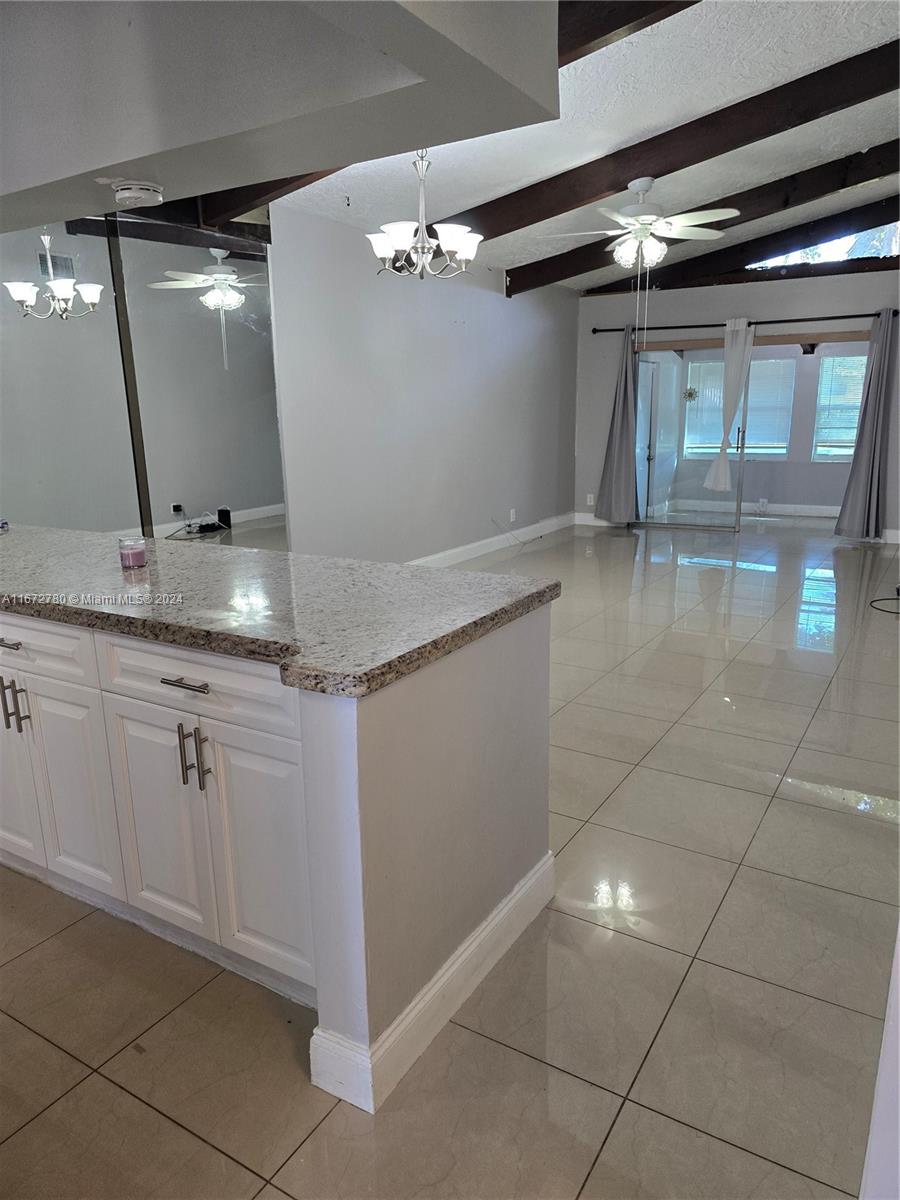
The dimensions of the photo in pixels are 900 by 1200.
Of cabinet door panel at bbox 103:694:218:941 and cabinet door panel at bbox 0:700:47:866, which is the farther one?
cabinet door panel at bbox 0:700:47:866

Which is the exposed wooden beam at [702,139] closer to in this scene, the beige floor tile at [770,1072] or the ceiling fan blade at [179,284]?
the ceiling fan blade at [179,284]

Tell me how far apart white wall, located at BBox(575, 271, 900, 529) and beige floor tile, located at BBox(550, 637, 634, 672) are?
15.4ft

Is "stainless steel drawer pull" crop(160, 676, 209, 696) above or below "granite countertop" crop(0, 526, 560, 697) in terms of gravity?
below

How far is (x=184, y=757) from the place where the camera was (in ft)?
5.63

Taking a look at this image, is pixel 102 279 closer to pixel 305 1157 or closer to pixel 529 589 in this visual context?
pixel 529 589

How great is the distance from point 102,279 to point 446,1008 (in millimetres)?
4155

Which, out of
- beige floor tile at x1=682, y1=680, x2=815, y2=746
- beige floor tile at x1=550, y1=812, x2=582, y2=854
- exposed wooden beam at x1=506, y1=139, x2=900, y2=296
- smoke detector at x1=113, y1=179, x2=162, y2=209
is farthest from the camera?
exposed wooden beam at x1=506, y1=139, x2=900, y2=296

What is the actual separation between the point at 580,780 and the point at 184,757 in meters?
1.56

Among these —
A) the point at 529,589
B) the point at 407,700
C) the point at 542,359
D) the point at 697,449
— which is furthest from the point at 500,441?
the point at 407,700

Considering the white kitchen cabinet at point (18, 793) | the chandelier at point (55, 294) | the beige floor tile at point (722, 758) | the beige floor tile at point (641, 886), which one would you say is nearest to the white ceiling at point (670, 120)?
the chandelier at point (55, 294)

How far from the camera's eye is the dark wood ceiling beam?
22.9ft

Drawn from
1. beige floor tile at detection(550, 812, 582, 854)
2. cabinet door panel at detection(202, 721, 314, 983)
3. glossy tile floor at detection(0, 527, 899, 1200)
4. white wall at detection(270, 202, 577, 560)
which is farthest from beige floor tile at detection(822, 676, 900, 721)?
white wall at detection(270, 202, 577, 560)

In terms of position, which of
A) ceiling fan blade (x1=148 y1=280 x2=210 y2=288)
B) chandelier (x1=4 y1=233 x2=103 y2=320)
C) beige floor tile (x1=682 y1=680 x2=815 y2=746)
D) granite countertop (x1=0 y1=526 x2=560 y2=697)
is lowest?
beige floor tile (x1=682 y1=680 x2=815 y2=746)

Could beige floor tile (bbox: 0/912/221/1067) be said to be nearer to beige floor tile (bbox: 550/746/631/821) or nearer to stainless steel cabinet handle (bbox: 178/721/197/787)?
stainless steel cabinet handle (bbox: 178/721/197/787)
